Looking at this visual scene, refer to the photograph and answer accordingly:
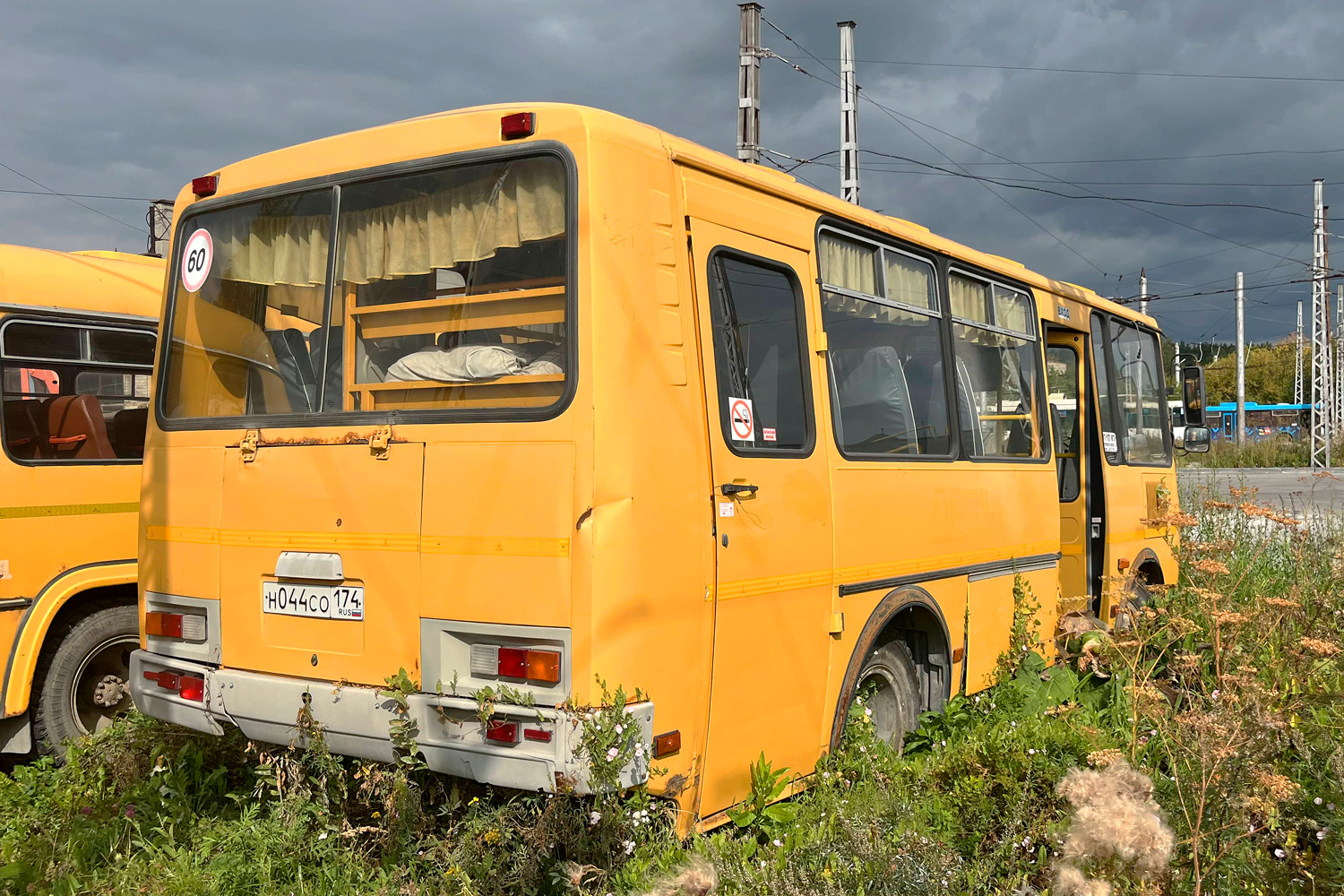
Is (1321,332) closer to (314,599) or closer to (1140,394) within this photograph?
(1140,394)

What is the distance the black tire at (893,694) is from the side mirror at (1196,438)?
4556 mm

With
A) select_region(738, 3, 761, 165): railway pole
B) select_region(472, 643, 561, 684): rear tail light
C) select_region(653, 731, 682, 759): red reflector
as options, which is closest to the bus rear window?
select_region(472, 643, 561, 684): rear tail light

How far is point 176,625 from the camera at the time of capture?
4.80 meters

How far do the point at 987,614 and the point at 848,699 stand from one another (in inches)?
72.1

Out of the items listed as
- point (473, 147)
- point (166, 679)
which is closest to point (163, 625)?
point (166, 679)

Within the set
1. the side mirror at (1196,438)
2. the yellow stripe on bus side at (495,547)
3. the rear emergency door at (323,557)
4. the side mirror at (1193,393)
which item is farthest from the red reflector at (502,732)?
the side mirror at (1193,393)

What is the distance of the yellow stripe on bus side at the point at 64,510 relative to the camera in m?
6.13

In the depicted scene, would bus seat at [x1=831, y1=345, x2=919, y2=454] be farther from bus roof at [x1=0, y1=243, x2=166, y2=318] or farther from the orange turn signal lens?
bus roof at [x1=0, y1=243, x2=166, y2=318]

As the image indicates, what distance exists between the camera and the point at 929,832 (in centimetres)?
425

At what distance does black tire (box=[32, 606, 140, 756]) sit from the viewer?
6.20m

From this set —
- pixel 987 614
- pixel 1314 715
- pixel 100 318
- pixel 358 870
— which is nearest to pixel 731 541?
pixel 358 870

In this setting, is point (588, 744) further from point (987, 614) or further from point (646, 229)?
point (987, 614)

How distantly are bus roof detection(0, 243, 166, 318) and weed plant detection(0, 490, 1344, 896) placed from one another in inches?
110

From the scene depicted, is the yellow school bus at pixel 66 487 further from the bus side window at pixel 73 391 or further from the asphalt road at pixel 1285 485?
A: the asphalt road at pixel 1285 485
